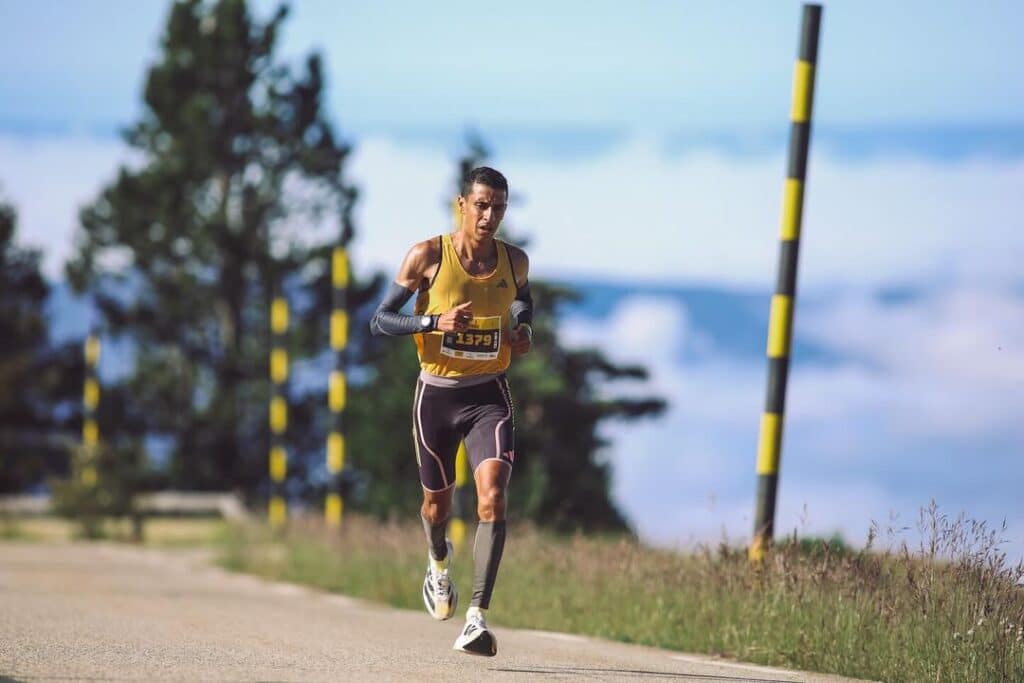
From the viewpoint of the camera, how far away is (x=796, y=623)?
10.8 meters

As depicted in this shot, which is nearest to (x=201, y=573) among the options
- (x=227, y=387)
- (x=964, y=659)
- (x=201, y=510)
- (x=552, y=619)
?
(x=552, y=619)

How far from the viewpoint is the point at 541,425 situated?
1355 inches

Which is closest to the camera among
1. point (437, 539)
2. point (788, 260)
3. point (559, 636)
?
point (437, 539)

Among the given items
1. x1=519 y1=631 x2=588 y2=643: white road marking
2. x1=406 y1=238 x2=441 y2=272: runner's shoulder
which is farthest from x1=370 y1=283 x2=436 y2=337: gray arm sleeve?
x1=519 y1=631 x2=588 y2=643: white road marking

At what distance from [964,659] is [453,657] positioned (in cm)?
268

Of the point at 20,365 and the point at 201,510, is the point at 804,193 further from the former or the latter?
the point at 20,365

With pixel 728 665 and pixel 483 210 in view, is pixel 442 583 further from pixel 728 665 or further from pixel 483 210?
pixel 483 210

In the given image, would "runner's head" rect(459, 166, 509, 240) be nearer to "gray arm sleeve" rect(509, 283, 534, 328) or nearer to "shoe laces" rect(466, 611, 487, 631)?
"gray arm sleeve" rect(509, 283, 534, 328)

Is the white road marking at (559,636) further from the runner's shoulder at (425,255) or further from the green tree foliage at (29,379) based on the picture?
the green tree foliage at (29,379)

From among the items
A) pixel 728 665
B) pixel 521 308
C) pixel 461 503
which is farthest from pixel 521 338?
pixel 461 503

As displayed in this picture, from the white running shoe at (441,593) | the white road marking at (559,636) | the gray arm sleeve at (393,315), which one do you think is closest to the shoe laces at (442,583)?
the white running shoe at (441,593)

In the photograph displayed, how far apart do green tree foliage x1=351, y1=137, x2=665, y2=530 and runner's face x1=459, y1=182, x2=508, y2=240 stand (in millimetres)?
15371

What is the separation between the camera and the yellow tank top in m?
9.95

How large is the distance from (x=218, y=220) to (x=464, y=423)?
43.2 m
